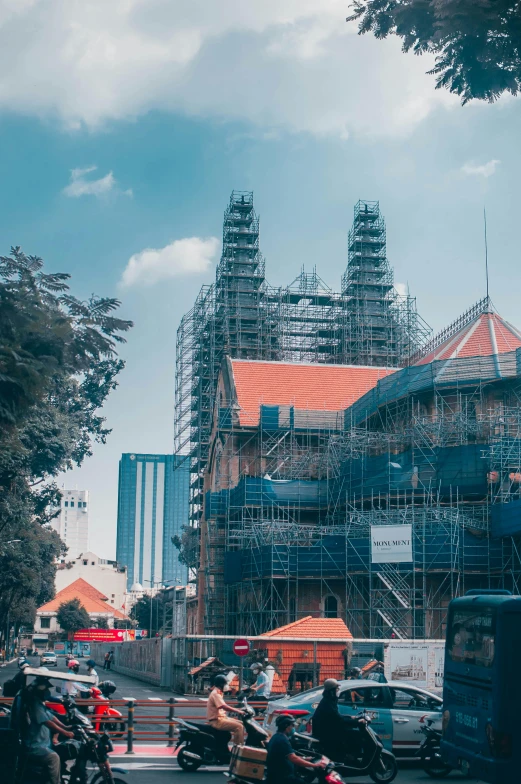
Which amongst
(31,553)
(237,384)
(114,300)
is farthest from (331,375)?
(114,300)

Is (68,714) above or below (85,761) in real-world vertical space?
above

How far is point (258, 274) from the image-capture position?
78750 millimetres

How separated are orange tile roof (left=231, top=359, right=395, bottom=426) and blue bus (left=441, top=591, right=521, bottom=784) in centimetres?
4447

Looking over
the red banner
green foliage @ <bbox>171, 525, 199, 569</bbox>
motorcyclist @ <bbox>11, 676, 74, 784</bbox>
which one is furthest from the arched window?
motorcyclist @ <bbox>11, 676, 74, 784</bbox>

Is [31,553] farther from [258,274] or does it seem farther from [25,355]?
[25,355]

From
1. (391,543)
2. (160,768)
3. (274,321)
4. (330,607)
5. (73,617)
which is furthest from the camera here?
(73,617)

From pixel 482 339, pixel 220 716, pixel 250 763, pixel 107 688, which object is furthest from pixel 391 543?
pixel 250 763

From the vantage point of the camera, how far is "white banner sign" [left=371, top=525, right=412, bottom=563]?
139 feet

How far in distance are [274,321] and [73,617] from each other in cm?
5825

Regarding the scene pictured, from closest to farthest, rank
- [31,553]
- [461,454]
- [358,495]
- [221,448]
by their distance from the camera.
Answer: [461,454], [358,495], [31,553], [221,448]

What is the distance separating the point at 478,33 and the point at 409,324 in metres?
66.4

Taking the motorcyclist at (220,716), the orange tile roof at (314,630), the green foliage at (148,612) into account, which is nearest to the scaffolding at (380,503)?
the orange tile roof at (314,630)

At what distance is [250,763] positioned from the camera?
1262 cm

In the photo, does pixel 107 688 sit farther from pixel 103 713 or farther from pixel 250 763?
pixel 250 763
